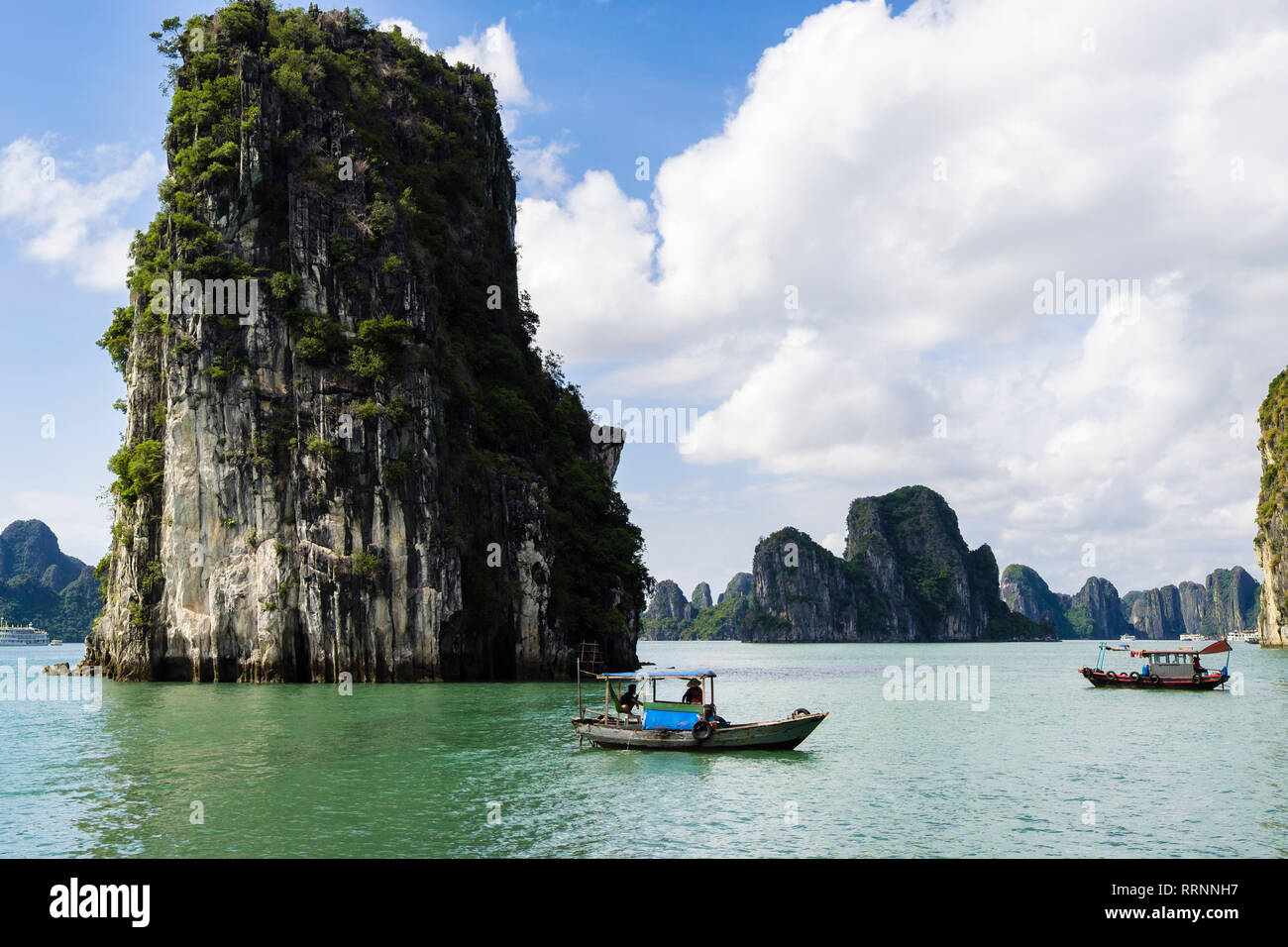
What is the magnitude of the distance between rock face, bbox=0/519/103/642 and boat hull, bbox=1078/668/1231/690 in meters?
144

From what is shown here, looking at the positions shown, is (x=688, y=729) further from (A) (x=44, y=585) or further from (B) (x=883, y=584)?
(A) (x=44, y=585)

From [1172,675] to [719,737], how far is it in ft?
109

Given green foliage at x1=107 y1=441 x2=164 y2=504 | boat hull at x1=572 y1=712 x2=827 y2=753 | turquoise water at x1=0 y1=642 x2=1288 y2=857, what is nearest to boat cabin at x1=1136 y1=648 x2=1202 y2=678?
turquoise water at x1=0 y1=642 x2=1288 y2=857

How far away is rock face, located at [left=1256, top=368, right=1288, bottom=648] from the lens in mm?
84562

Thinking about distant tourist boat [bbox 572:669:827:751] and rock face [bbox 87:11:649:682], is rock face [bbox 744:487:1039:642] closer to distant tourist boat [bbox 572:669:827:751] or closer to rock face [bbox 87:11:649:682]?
rock face [bbox 87:11:649:682]

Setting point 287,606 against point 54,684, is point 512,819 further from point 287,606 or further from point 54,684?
point 54,684

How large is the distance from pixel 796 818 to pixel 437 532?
31234mm

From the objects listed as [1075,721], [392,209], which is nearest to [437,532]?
[392,209]

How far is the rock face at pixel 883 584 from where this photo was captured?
187 m

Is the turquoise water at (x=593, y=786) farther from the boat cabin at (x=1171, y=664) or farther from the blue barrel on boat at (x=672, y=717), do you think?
the boat cabin at (x=1171, y=664)

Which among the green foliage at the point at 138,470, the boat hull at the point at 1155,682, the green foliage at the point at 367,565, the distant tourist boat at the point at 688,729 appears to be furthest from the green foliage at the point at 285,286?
the boat hull at the point at 1155,682

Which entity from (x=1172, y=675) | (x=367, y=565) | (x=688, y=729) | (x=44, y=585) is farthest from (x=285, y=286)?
(x=44, y=585)

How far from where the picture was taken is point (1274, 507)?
85.8 m

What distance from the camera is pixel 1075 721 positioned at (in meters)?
34.2
